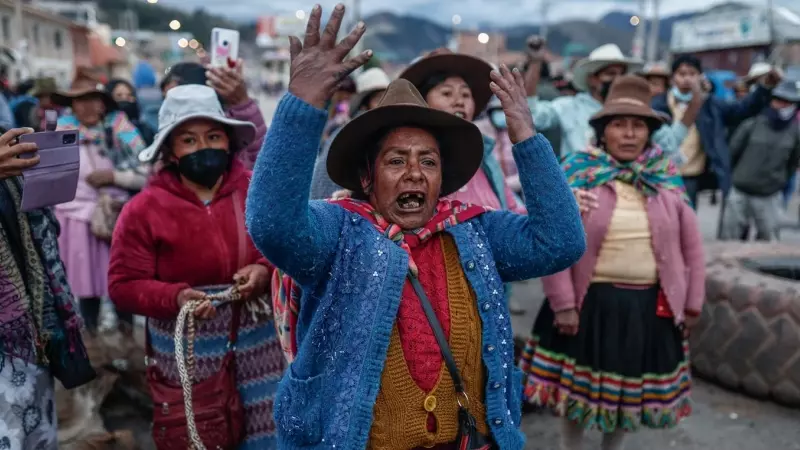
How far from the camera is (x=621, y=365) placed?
3324 mm

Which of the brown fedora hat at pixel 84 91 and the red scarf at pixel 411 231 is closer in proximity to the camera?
the red scarf at pixel 411 231

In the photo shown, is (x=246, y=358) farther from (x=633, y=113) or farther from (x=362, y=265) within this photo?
(x=633, y=113)

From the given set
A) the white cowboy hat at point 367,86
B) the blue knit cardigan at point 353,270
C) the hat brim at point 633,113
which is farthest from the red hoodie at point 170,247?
the white cowboy hat at point 367,86

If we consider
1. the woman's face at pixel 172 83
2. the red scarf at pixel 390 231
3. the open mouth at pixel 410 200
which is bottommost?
the red scarf at pixel 390 231

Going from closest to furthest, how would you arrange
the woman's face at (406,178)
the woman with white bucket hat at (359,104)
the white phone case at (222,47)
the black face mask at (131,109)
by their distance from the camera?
the woman's face at (406,178), the woman with white bucket hat at (359,104), the white phone case at (222,47), the black face mask at (131,109)

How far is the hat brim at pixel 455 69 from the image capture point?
3.12 m

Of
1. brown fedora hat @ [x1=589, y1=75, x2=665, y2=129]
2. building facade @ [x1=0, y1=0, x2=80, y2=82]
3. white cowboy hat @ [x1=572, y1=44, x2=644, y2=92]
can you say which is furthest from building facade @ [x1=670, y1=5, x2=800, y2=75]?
building facade @ [x1=0, y1=0, x2=80, y2=82]

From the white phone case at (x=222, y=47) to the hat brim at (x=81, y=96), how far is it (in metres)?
2.11

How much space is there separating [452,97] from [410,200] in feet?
4.12

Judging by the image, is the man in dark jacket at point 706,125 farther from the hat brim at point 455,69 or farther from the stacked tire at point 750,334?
the hat brim at point 455,69

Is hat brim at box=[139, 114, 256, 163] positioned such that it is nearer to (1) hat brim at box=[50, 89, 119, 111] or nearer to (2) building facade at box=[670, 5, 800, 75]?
(1) hat brim at box=[50, 89, 119, 111]

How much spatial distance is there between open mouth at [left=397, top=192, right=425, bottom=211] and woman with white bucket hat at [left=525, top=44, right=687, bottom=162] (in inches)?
133

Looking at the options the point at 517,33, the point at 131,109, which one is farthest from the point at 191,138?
the point at 517,33

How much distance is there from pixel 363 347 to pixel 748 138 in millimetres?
6813
